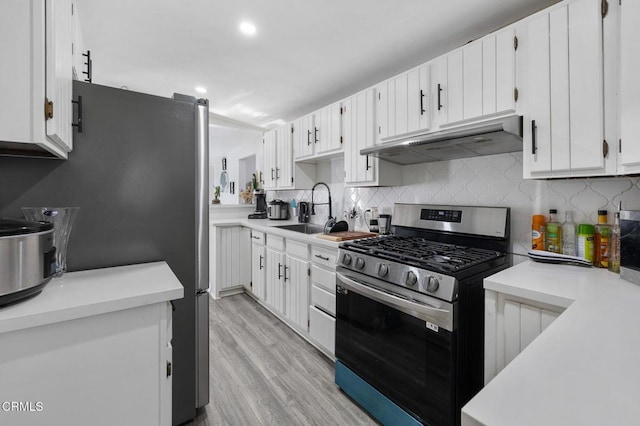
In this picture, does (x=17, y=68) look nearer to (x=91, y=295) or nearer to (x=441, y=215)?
(x=91, y=295)

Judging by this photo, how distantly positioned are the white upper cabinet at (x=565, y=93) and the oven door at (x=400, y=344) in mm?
879

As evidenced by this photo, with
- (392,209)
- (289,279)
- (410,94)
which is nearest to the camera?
(410,94)

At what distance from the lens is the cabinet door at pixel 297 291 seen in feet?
8.00

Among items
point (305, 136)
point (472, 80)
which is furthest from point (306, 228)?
point (472, 80)

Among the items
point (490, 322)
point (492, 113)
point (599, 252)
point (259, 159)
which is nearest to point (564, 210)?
point (599, 252)

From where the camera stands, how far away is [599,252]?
1420 mm

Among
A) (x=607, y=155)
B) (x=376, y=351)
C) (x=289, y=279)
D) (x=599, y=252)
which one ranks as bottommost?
(x=376, y=351)

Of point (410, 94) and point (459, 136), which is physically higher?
point (410, 94)

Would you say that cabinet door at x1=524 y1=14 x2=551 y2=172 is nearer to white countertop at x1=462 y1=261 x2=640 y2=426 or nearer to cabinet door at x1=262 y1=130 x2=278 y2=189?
white countertop at x1=462 y1=261 x2=640 y2=426

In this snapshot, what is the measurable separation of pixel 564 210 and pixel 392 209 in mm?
1166

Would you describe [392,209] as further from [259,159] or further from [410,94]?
[259,159]

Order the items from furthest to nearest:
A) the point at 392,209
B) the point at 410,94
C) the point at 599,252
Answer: the point at 392,209 < the point at 410,94 < the point at 599,252

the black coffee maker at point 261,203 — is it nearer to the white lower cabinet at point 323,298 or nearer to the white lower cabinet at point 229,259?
the white lower cabinet at point 229,259

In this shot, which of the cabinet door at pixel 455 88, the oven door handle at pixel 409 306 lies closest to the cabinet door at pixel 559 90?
the cabinet door at pixel 455 88
